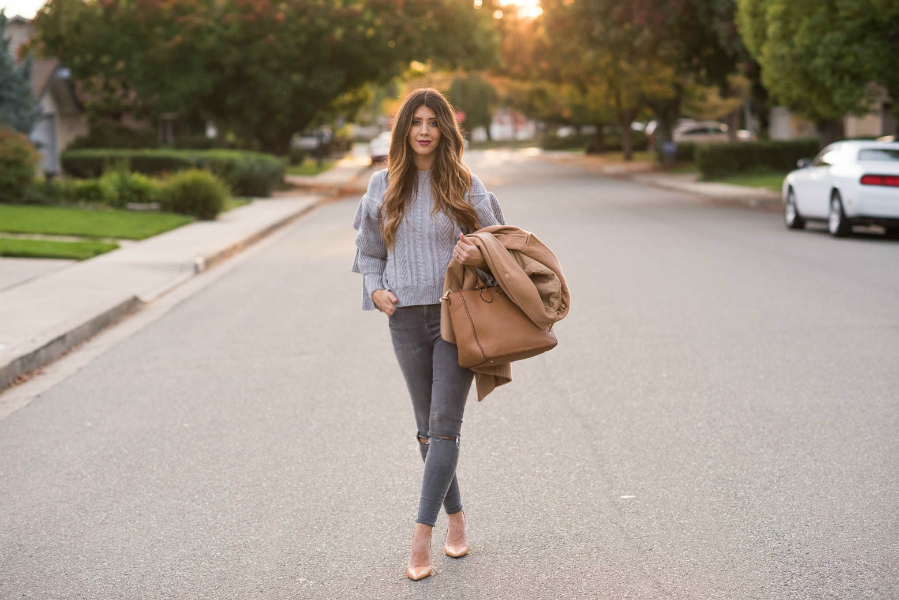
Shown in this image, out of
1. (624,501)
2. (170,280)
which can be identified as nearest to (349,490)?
(624,501)

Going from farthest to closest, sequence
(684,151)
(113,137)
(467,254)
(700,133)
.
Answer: (700,133), (684,151), (113,137), (467,254)

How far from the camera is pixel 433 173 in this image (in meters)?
4.06

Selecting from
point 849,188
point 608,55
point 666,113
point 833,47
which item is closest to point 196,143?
point 608,55

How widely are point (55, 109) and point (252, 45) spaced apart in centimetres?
1295

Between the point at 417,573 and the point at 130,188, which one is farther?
the point at 130,188

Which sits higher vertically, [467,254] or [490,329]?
[467,254]

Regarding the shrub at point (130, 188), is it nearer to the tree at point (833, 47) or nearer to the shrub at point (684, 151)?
the tree at point (833, 47)

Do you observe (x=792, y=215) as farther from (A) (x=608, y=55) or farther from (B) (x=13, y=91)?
(B) (x=13, y=91)

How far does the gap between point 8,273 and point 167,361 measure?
5.23 meters

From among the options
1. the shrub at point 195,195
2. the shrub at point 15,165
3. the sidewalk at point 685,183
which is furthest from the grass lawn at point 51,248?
the sidewalk at point 685,183

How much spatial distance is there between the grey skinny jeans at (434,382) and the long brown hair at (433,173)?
32cm

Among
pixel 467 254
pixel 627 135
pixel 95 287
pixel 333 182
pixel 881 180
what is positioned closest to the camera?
pixel 467 254

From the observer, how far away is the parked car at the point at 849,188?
1602cm

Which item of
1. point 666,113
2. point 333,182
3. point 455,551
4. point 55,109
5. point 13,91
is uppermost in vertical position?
point 13,91
